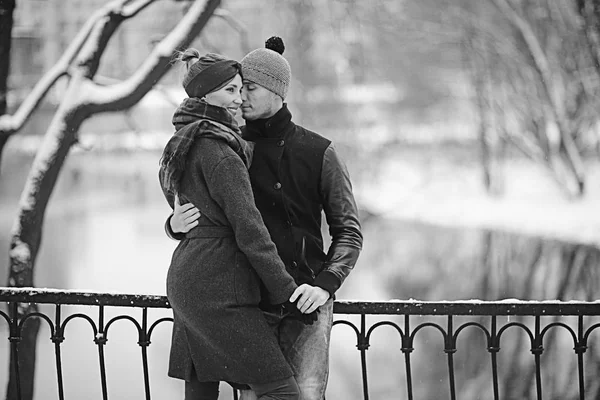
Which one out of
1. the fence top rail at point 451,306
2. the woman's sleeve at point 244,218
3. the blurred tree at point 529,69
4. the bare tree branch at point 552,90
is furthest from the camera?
the blurred tree at point 529,69

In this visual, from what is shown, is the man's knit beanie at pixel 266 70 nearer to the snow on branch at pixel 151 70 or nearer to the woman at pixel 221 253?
the woman at pixel 221 253

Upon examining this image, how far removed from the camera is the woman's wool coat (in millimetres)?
1964

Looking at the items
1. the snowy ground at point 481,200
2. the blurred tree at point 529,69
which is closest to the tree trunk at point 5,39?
the snowy ground at point 481,200

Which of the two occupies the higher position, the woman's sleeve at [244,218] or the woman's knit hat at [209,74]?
the woman's knit hat at [209,74]

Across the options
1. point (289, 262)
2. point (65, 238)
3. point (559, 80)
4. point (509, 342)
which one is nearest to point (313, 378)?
point (289, 262)

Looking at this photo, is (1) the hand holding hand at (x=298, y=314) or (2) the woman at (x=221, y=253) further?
→ (1) the hand holding hand at (x=298, y=314)

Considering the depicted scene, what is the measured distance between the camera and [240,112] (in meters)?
2.24

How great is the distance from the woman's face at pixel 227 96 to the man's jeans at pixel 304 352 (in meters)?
0.64

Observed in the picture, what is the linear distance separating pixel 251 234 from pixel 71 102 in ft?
14.4

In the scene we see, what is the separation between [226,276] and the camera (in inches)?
79.0

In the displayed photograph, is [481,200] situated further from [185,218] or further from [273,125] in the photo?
[185,218]

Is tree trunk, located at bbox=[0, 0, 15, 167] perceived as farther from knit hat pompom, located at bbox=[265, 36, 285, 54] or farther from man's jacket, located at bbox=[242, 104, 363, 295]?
man's jacket, located at bbox=[242, 104, 363, 295]

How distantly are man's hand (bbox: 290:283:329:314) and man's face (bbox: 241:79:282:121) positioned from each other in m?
0.53

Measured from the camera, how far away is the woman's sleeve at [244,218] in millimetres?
1953
